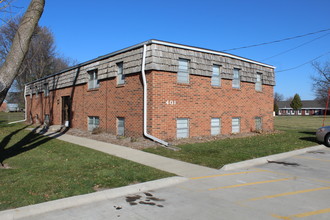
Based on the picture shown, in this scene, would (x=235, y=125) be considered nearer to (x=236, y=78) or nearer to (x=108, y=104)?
(x=236, y=78)

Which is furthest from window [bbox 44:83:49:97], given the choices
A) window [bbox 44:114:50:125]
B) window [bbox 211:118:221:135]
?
window [bbox 211:118:221:135]

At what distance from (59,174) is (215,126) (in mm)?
10135

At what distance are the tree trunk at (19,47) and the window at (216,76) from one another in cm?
987

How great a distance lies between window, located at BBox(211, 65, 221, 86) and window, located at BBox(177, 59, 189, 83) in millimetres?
2065

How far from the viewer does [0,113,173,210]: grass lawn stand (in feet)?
17.6

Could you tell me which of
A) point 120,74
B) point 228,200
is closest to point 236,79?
point 120,74

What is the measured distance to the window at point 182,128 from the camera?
44.6 ft

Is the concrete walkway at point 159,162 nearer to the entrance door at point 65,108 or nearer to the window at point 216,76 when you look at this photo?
the window at point 216,76

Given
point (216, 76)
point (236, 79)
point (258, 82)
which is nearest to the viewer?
point (216, 76)

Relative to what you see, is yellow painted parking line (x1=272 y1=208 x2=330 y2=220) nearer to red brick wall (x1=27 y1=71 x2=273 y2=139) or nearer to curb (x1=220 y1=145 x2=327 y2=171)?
curb (x1=220 y1=145 x2=327 y2=171)

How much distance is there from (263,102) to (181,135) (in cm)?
831

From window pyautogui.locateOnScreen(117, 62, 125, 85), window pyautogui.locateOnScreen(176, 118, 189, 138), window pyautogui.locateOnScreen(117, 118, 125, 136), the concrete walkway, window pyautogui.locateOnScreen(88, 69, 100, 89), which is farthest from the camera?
window pyautogui.locateOnScreen(88, 69, 100, 89)

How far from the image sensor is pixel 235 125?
16.9 m

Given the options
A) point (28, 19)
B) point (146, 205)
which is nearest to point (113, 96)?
point (28, 19)
